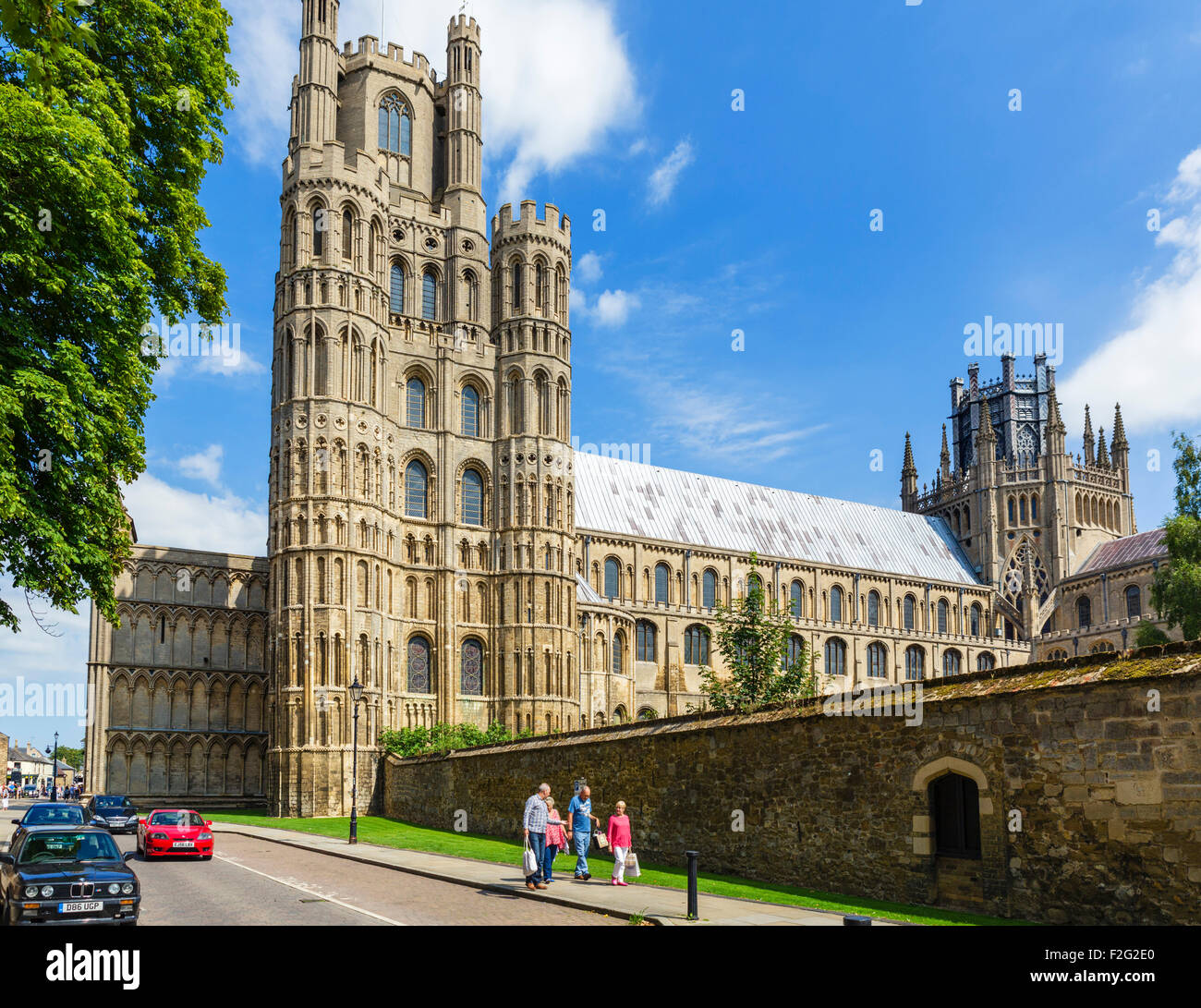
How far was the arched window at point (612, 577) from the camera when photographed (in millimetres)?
72188

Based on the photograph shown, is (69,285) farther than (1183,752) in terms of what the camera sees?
Yes

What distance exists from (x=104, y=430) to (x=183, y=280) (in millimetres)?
4318

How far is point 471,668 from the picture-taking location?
2336 inches

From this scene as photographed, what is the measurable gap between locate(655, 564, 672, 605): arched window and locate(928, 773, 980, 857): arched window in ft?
184

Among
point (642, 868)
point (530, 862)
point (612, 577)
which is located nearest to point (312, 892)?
point (530, 862)

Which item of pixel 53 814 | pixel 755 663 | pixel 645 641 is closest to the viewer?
pixel 53 814

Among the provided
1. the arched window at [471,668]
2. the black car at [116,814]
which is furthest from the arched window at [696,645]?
the black car at [116,814]

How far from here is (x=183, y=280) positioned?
68.5 ft

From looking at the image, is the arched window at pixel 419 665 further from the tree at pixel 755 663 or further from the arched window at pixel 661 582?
the tree at pixel 755 663

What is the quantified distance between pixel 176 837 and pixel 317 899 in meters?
10.7

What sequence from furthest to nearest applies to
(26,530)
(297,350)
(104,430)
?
(297,350), (104,430), (26,530)

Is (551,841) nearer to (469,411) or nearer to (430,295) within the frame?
(469,411)
